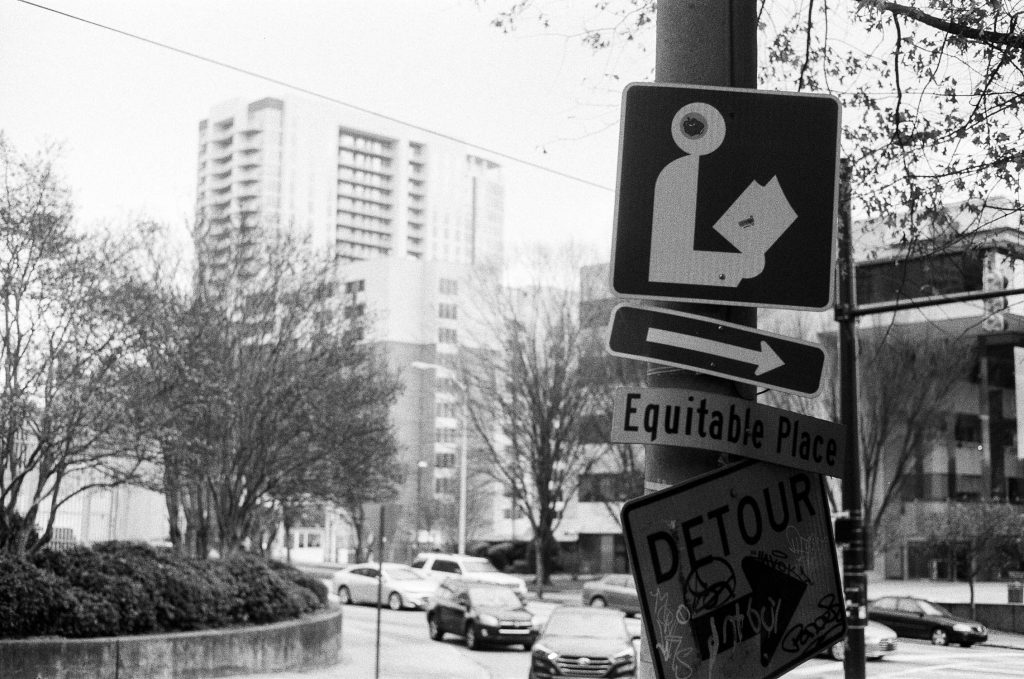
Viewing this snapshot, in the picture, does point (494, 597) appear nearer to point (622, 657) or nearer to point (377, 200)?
point (622, 657)

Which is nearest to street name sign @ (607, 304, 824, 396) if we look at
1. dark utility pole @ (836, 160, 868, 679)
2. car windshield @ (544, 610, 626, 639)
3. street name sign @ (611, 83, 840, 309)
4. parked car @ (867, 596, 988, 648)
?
street name sign @ (611, 83, 840, 309)

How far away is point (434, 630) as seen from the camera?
1139 inches

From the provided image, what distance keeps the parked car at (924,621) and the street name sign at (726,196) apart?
3263 cm

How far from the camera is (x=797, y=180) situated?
3213mm

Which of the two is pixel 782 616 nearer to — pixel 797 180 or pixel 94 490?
pixel 797 180

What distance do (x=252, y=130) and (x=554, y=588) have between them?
137040 millimetres

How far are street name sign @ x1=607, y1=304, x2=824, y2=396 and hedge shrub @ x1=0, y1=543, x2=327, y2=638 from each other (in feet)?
50.0

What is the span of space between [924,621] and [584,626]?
16503mm

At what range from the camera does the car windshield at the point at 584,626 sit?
68.4ft

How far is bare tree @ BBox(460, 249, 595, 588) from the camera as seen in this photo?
141 ft

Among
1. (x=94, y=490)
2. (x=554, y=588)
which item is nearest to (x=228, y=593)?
(x=94, y=490)

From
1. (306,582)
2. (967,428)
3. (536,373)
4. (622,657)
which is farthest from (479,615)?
(967,428)

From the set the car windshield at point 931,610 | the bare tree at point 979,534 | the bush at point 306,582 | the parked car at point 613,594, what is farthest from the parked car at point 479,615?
the bare tree at point 979,534

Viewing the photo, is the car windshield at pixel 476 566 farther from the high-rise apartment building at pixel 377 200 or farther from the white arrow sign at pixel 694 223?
the high-rise apartment building at pixel 377 200
